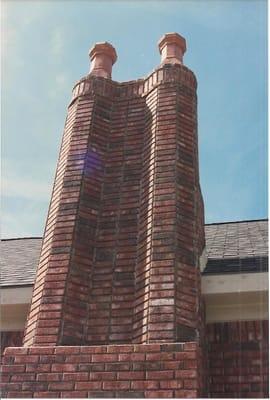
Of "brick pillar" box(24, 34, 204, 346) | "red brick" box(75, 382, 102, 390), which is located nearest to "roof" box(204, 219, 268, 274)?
"brick pillar" box(24, 34, 204, 346)

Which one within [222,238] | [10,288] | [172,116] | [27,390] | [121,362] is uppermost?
[172,116]

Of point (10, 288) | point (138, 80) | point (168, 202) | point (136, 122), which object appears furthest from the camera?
point (138, 80)

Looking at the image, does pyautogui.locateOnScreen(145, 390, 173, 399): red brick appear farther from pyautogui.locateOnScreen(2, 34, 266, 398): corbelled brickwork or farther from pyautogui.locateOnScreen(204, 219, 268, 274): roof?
pyautogui.locateOnScreen(204, 219, 268, 274): roof

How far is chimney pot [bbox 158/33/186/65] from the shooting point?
655 centimetres

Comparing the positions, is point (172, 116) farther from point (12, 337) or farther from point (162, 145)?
point (12, 337)

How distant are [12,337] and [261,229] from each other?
4.13 metres

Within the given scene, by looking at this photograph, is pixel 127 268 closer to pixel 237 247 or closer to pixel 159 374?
pixel 159 374

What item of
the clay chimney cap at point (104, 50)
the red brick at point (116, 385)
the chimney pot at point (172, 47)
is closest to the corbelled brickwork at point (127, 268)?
the red brick at point (116, 385)

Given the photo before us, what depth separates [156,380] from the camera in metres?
3.80

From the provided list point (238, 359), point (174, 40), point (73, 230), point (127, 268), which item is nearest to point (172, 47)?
point (174, 40)

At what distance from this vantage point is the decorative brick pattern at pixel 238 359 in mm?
4430

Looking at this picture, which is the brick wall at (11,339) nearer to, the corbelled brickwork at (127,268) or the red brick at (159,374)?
the corbelled brickwork at (127,268)

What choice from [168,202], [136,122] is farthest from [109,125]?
[168,202]

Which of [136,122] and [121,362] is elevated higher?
[136,122]
